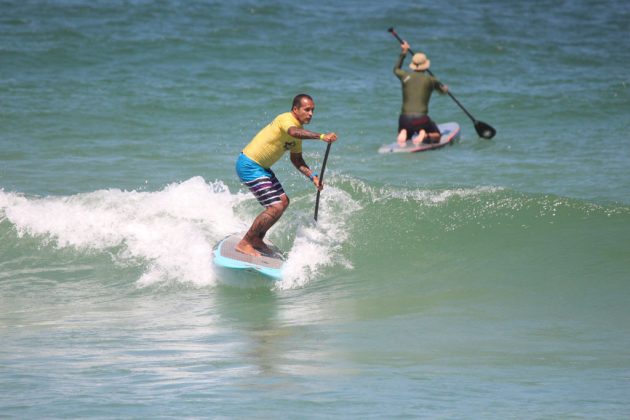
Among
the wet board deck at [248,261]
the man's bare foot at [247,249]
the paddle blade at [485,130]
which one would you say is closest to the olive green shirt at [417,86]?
the paddle blade at [485,130]

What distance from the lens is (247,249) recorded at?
9.00m

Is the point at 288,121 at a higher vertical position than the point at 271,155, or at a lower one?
higher

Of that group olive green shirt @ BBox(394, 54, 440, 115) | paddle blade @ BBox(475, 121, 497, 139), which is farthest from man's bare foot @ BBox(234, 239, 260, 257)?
paddle blade @ BBox(475, 121, 497, 139)

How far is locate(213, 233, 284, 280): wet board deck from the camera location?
8.89 m

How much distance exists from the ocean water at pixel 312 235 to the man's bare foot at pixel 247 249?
0.21m

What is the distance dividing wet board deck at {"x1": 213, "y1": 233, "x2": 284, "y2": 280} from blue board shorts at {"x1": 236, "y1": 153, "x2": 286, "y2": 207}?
0.54 metres

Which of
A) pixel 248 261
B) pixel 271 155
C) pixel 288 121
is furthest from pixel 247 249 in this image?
pixel 288 121

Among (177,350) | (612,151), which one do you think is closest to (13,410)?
(177,350)

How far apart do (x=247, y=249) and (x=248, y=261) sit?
14 cm

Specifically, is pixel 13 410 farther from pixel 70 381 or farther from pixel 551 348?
pixel 551 348

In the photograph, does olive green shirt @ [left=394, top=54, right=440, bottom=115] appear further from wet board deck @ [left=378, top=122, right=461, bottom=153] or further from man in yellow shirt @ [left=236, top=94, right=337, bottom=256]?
man in yellow shirt @ [left=236, top=94, right=337, bottom=256]

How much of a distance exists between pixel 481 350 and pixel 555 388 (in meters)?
0.95

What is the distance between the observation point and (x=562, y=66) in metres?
22.0

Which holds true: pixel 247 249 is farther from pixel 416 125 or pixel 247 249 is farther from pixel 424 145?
pixel 416 125
